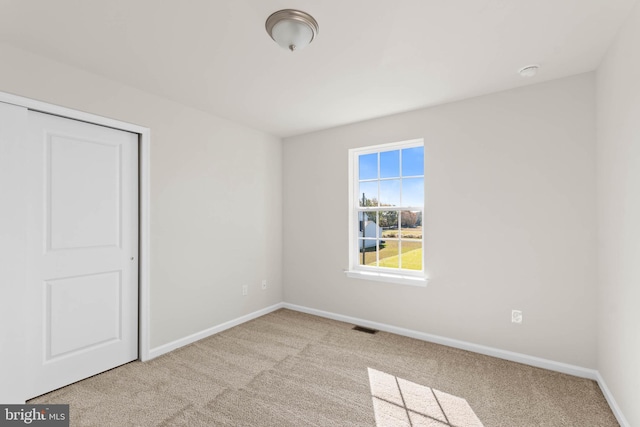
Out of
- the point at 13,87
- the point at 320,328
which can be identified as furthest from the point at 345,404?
the point at 13,87

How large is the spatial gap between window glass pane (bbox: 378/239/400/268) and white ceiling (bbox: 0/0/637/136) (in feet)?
5.43

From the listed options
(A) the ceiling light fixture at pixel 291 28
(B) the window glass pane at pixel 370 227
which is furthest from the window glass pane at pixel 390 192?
(A) the ceiling light fixture at pixel 291 28

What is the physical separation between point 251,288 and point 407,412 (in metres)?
2.43

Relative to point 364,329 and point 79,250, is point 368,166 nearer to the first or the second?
point 364,329

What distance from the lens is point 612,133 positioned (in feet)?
6.83

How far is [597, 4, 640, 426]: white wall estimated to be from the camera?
171 cm

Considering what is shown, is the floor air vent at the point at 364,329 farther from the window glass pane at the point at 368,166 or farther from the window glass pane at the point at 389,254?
the window glass pane at the point at 368,166

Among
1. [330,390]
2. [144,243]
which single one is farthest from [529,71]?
[144,243]

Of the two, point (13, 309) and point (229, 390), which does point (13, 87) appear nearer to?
point (13, 309)

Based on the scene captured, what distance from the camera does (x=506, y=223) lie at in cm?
279

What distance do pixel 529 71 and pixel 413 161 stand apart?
4.38 ft

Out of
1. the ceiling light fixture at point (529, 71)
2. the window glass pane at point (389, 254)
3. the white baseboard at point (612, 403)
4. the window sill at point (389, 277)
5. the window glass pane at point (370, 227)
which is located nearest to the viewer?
the white baseboard at point (612, 403)

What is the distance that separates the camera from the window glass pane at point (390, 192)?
358cm

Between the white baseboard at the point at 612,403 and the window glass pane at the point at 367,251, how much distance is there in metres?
2.17
